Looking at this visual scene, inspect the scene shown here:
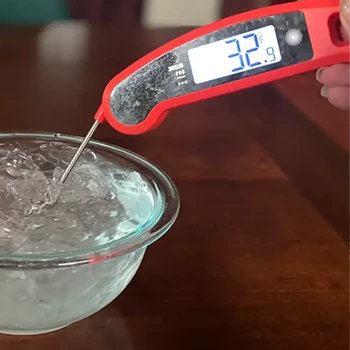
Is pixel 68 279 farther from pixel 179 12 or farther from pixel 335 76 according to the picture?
pixel 179 12

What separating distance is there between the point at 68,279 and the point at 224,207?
29 cm

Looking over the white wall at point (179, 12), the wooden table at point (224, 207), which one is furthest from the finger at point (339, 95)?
the white wall at point (179, 12)

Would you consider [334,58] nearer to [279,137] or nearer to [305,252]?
[305,252]

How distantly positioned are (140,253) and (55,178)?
0.47ft

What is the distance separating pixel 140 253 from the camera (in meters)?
0.51

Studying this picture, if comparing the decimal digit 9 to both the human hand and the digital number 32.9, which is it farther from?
the human hand

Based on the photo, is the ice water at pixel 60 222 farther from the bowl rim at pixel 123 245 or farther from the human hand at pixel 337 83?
the human hand at pixel 337 83

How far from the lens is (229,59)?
53 cm

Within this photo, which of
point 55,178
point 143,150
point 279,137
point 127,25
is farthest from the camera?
point 127,25

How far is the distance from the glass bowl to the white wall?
941mm

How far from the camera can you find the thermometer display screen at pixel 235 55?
1.71 ft

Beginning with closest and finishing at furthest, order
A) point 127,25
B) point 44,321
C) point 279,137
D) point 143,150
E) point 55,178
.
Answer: point 44,321 → point 55,178 → point 143,150 → point 279,137 → point 127,25

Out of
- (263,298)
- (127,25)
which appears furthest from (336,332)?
(127,25)

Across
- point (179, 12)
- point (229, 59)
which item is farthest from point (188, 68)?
point (179, 12)
